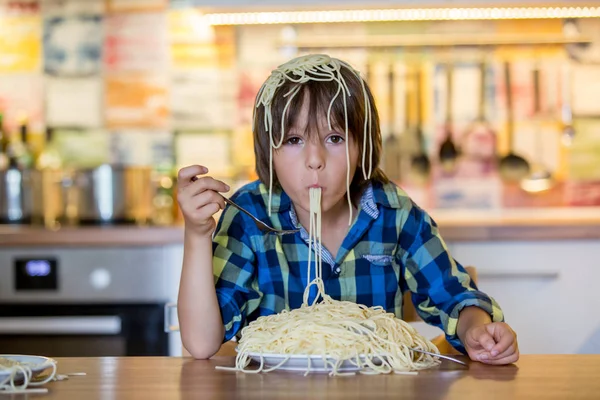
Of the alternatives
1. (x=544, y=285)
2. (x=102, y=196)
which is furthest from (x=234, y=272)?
(x=102, y=196)

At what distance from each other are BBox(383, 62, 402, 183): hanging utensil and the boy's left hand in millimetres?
1751

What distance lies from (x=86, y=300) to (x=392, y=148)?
117 centimetres

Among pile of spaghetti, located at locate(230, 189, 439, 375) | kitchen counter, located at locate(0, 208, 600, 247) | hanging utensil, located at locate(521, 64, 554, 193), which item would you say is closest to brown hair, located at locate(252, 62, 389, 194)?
pile of spaghetti, located at locate(230, 189, 439, 375)

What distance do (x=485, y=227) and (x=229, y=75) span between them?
113cm

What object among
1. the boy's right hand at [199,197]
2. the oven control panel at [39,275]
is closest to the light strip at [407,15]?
the oven control panel at [39,275]

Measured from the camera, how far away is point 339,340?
107 centimetres

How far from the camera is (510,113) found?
2.96 m

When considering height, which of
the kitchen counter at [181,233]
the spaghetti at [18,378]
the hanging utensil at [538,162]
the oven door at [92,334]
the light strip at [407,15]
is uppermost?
the light strip at [407,15]

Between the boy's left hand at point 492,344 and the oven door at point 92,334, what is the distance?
142cm

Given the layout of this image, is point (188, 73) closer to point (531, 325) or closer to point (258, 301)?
point (531, 325)

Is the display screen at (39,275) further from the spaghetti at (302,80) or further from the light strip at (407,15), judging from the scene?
the spaghetti at (302,80)

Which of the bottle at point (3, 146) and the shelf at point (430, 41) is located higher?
the shelf at point (430, 41)

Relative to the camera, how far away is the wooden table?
0.92 meters

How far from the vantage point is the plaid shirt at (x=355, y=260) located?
1.44 meters
